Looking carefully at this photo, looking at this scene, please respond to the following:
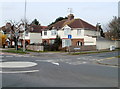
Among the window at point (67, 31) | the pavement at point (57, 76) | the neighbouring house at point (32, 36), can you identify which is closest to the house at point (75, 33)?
the window at point (67, 31)

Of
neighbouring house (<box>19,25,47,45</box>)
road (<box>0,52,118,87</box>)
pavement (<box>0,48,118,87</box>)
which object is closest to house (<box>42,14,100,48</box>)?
neighbouring house (<box>19,25,47,45</box>)

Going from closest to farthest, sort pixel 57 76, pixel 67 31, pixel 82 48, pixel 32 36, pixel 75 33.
→ pixel 57 76, pixel 82 48, pixel 75 33, pixel 67 31, pixel 32 36

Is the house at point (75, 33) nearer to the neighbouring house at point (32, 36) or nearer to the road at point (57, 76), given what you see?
the neighbouring house at point (32, 36)

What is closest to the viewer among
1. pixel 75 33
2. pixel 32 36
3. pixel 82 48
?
pixel 82 48

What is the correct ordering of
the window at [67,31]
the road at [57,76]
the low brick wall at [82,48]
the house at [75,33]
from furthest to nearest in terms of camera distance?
the window at [67,31] < the house at [75,33] < the low brick wall at [82,48] < the road at [57,76]

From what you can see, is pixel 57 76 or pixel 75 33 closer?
pixel 57 76

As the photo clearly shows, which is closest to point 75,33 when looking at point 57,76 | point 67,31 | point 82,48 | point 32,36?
point 67,31

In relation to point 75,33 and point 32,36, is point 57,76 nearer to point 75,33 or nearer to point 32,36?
point 75,33

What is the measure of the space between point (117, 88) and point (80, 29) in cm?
3868

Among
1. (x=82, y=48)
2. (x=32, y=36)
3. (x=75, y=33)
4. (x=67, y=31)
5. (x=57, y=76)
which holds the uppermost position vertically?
(x=67, y=31)

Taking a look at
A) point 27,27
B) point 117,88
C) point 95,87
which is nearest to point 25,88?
point 95,87

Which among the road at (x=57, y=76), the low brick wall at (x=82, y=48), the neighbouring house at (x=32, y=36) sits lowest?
the road at (x=57, y=76)

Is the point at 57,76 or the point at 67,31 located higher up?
the point at 67,31

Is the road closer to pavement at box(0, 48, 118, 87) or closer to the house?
pavement at box(0, 48, 118, 87)
